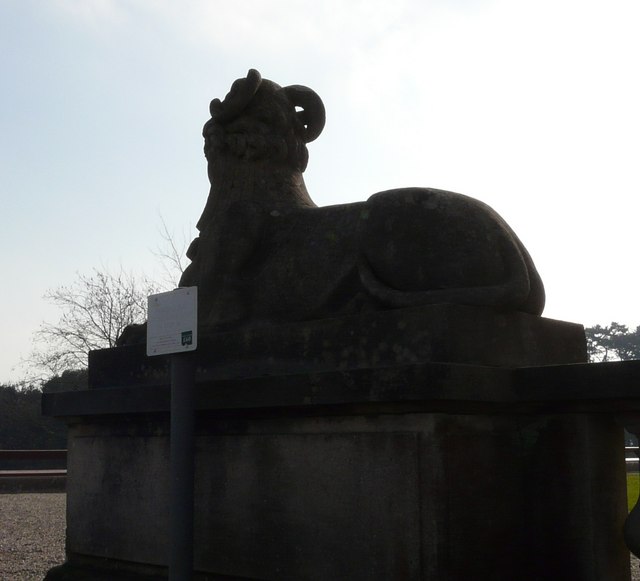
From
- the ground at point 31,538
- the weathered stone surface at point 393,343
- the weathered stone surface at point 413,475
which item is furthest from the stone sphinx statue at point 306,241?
the ground at point 31,538

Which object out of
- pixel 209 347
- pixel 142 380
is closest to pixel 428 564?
pixel 209 347

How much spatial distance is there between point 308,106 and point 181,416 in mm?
2685

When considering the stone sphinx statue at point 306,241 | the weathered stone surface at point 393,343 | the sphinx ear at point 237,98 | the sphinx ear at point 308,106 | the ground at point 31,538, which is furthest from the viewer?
the ground at point 31,538

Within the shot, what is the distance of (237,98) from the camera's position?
17.3 ft

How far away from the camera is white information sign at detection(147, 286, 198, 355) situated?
137 inches

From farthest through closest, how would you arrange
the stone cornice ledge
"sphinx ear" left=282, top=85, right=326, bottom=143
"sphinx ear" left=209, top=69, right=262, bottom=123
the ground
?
the ground, "sphinx ear" left=282, top=85, right=326, bottom=143, "sphinx ear" left=209, top=69, right=262, bottom=123, the stone cornice ledge

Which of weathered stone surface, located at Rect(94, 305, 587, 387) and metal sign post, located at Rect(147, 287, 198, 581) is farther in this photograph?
weathered stone surface, located at Rect(94, 305, 587, 387)

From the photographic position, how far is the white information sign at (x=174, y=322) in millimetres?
3477

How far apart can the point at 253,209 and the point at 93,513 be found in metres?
2.00

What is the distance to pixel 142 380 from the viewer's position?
16.7 ft

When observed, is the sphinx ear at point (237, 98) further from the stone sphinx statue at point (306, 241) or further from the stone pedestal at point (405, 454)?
the stone pedestal at point (405, 454)

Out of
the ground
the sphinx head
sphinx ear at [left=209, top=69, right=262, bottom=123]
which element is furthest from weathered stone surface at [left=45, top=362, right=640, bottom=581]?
the ground

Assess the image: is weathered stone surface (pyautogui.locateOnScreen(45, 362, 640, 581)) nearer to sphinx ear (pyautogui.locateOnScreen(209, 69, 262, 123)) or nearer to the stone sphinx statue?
the stone sphinx statue

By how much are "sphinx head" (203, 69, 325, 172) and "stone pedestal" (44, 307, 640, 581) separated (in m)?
1.28
